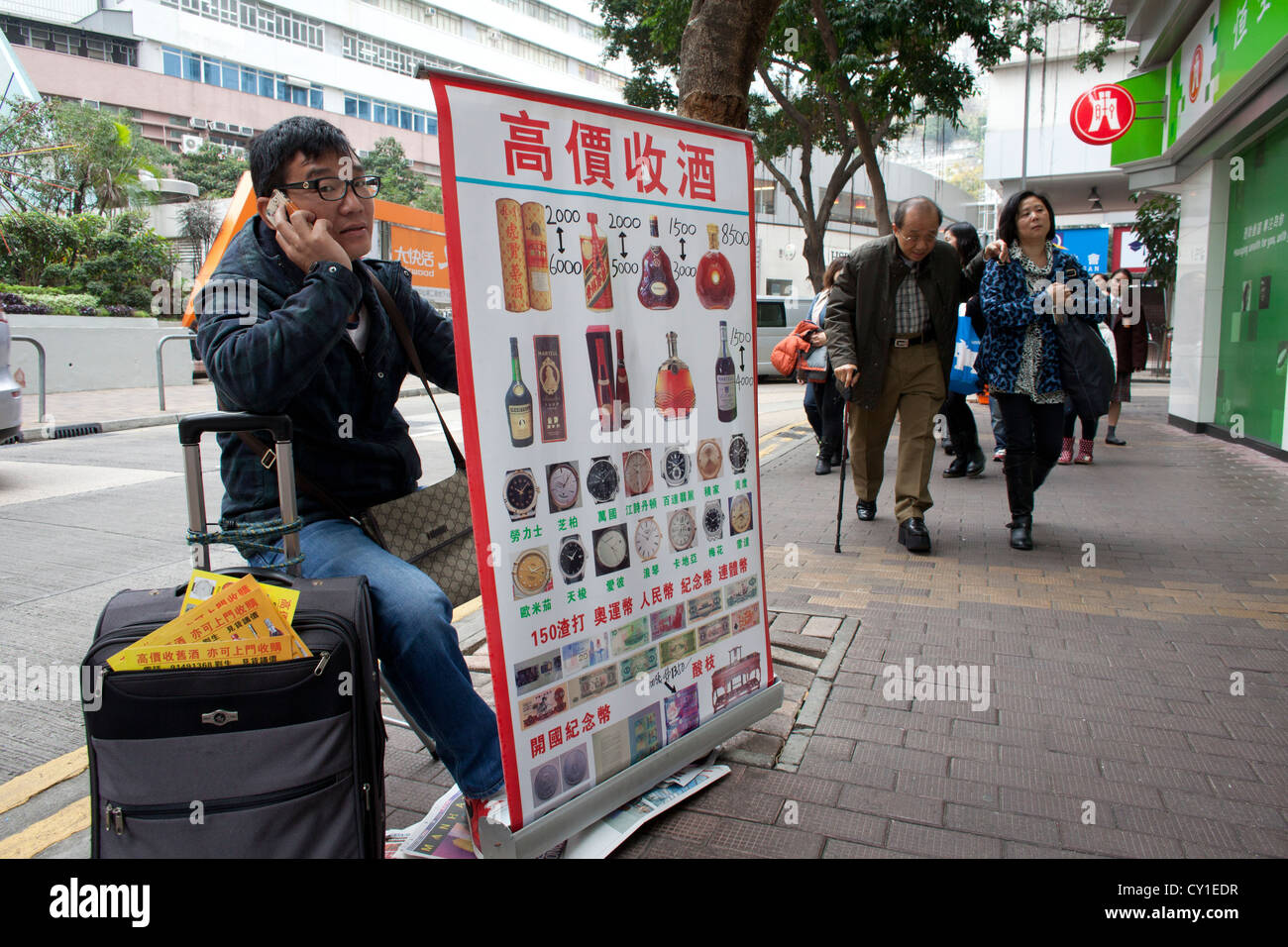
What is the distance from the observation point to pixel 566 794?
2111 millimetres

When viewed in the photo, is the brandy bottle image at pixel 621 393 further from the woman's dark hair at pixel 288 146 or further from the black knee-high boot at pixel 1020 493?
the black knee-high boot at pixel 1020 493

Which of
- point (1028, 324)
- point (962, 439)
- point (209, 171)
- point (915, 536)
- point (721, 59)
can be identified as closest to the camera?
point (721, 59)

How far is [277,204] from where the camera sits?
→ 6.50ft

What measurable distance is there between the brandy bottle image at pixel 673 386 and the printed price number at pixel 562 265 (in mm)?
350

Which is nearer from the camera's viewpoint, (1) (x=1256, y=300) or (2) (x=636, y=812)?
(2) (x=636, y=812)

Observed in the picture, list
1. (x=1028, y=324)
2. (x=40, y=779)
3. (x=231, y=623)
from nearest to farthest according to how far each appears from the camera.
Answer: (x=231, y=623) → (x=40, y=779) → (x=1028, y=324)

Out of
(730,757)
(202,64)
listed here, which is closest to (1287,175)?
(730,757)

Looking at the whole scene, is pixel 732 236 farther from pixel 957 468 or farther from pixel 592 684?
pixel 957 468

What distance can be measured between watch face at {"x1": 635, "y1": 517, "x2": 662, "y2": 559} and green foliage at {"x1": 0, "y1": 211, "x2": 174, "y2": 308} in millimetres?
24850

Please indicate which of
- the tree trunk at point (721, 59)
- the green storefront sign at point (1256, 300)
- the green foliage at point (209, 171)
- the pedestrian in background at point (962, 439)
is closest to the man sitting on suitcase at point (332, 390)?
the tree trunk at point (721, 59)

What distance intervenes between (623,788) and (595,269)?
128cm

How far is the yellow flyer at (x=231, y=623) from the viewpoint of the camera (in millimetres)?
1520

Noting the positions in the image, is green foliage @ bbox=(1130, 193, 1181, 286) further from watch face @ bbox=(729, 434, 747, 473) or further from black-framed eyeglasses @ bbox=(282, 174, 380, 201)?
black-framed eyeglasses @ bbox=(282, 174, 380, 201)

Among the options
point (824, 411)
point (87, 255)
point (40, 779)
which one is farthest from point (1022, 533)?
point (87, 255)
